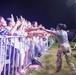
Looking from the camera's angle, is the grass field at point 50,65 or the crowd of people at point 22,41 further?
the grass field at point 50,65

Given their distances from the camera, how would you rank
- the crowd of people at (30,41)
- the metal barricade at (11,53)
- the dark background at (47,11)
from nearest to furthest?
the metal barricade at (11,53), the crowd of people at (30,41), the dark background at (47,11)

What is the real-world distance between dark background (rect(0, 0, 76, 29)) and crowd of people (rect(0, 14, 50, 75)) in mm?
118

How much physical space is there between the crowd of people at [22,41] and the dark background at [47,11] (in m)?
0.12

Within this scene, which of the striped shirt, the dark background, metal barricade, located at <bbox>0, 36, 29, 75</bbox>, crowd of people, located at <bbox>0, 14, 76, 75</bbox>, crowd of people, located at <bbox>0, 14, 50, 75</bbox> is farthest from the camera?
the dark background

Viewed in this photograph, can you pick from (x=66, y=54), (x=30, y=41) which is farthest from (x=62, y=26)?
(x=30, y=41)

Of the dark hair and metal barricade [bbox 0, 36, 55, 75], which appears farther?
the dark hair

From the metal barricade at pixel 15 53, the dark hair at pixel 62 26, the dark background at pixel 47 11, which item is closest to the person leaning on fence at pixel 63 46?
the dark hair at pixel 62 26

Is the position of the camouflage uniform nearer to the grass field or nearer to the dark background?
the grass field

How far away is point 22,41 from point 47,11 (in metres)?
0.64

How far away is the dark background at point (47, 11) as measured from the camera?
2650 mm

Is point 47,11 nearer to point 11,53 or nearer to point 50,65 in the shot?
point 50,65

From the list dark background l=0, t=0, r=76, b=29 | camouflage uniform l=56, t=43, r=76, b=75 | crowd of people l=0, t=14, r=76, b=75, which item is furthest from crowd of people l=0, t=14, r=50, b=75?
camouflage uniform l=56, t=43, r=76, b=75

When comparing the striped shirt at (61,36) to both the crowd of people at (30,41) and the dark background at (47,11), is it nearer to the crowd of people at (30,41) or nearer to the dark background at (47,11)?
the crowd of people at (30,41)

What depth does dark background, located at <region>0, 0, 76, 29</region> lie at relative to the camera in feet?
8.70
